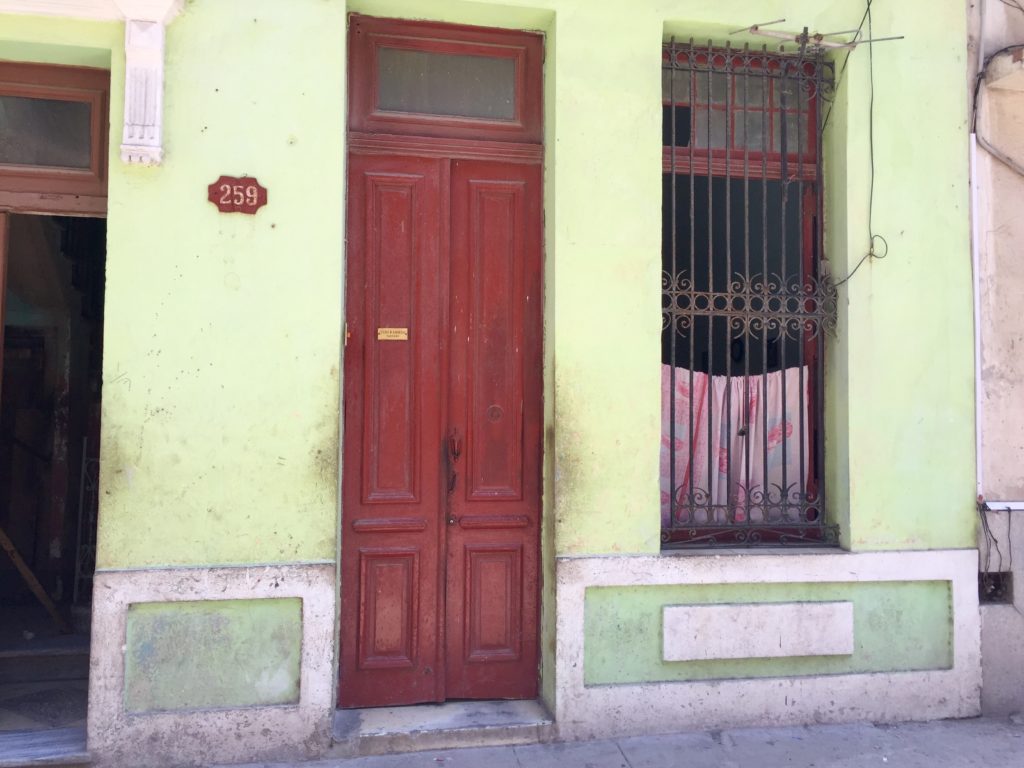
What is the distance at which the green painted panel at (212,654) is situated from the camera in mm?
3830

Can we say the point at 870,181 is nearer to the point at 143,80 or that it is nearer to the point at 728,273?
the point at 728,273

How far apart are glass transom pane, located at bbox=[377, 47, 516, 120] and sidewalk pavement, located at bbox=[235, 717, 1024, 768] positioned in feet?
11.2

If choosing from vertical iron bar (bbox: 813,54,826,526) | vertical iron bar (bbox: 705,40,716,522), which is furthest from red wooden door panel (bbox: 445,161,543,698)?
vertical iron bar (bbox: 813,54,826,526)

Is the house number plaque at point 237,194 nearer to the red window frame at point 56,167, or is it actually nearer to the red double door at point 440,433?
the red double door at point 440,433

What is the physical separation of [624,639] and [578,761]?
651 mm

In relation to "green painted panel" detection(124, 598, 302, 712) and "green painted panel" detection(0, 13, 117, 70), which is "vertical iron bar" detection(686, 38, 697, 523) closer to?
"green painted panel" detection(124, 598, 302, 712)

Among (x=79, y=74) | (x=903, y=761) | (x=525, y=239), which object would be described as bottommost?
(x=903, y=761)

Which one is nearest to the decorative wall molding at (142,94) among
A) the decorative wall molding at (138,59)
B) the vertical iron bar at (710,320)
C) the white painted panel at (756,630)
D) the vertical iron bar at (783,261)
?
the decorative wall molding at (138,59)

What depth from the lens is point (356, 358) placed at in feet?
14.3

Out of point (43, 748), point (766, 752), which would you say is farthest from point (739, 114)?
point (43, 748)

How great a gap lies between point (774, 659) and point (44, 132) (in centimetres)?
488

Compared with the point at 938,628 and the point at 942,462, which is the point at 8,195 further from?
the point at 938,628

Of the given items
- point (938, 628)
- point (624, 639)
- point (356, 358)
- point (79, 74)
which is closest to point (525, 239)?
point (356, 358)

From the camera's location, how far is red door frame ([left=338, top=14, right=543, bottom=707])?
4324mm
